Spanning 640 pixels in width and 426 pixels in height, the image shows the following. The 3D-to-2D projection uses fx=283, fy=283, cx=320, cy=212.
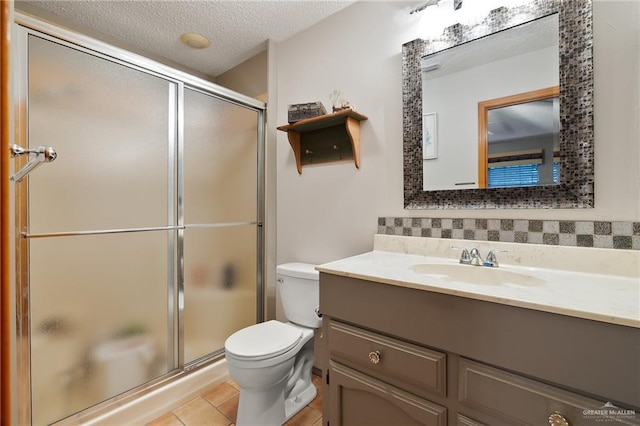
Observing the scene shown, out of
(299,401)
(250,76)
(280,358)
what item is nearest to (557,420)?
(280,358)

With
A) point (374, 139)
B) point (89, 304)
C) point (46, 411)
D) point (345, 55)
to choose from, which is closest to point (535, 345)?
point (374, 139)

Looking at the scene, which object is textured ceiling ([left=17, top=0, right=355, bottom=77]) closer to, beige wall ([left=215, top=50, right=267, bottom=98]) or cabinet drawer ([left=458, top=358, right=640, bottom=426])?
beige wall ([left=215, top=50, right=267, bottom=98])

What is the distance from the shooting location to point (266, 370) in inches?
53.1

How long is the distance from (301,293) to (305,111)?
113 centimetres

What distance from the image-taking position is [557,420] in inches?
27.1

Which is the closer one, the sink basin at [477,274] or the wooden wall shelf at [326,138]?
the sink basin at [477,274]

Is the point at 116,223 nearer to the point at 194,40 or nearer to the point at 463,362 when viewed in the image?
the point at 194,40

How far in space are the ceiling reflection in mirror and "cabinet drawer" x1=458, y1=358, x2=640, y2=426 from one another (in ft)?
2.60

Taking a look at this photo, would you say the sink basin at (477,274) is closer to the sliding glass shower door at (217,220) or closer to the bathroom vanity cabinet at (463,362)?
the bathroom vanity cabinet at (463,362)

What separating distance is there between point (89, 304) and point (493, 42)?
228 centimetres

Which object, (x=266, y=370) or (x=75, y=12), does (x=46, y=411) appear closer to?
(x=266, y=370)

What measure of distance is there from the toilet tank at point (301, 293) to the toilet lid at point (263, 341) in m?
0.10

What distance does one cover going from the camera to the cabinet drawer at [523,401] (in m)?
0.66

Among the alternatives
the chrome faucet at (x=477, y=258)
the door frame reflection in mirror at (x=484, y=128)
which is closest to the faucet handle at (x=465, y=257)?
the chrome faucet at (x=477, y=258)
